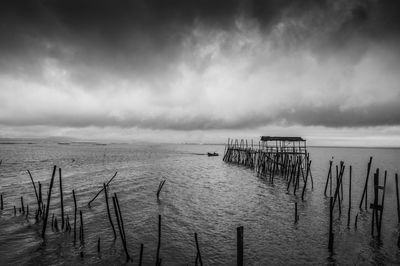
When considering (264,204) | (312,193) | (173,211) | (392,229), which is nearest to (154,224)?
(173,211)

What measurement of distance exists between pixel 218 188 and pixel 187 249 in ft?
43.6

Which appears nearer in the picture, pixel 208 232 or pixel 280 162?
pixel 208 232

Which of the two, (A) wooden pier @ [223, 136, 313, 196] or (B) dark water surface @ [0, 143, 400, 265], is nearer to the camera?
(B) dark water surface @ [0, 143, 400, 265]

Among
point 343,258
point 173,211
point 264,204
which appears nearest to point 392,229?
point 343,258

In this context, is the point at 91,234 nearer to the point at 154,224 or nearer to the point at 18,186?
the point at 154,224

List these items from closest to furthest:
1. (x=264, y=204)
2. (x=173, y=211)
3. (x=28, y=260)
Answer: (x=28, y=260) < (x=173, y=211) < (x=264, y=204)

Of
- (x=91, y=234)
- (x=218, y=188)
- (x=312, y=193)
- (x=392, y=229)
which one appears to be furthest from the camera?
(x=218, y=188)

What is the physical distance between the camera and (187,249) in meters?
9.68

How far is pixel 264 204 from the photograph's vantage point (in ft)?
54.6

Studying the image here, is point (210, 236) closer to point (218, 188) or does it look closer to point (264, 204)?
point (264, 204)

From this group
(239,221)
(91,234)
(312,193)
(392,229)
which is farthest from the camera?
(312,193)

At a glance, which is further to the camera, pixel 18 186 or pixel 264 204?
pixel 18 186

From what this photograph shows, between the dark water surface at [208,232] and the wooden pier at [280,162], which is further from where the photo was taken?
the wooden pier at [280,162]

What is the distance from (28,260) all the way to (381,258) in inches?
507
